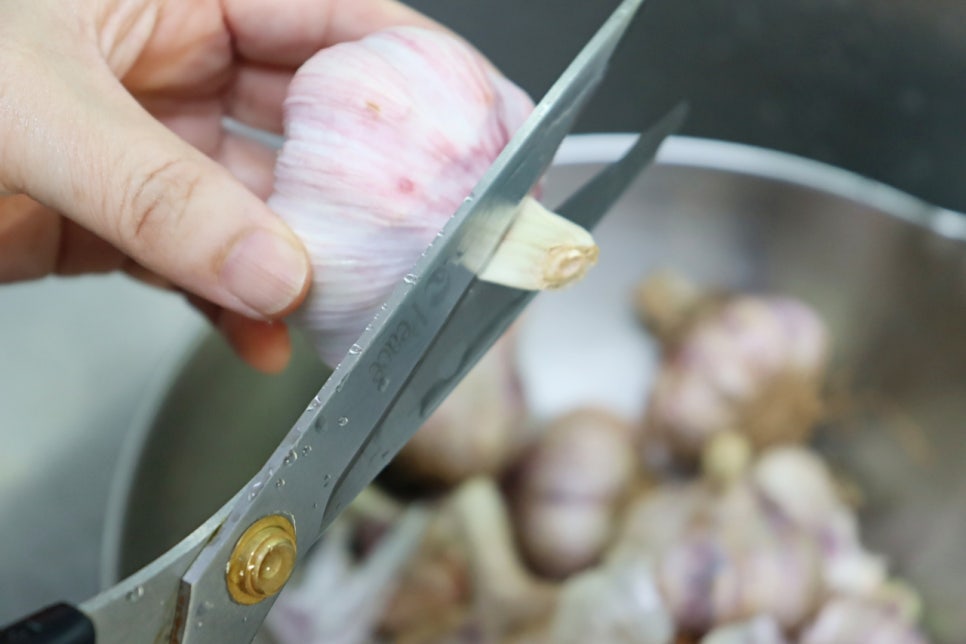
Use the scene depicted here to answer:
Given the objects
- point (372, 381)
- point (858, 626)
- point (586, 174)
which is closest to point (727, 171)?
point (586, 174)

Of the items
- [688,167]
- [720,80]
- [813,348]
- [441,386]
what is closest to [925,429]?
[813,348]

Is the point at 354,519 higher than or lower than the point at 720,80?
lower

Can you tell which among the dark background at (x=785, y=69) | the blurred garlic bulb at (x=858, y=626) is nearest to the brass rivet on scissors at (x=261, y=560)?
the blurred garlic bulb at (x=858, y=626)

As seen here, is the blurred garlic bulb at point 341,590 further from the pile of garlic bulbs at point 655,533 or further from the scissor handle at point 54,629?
the scissor handle at point 54,629

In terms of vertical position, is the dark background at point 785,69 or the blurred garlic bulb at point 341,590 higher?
the dark background at point 785,69

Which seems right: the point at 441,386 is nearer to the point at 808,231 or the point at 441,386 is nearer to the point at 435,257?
the point at 435,257

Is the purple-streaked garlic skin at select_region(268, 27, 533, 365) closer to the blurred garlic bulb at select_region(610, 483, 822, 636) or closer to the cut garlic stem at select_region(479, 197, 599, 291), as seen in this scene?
the cut garlic stem at select_region(479, 197, 599, 291)
